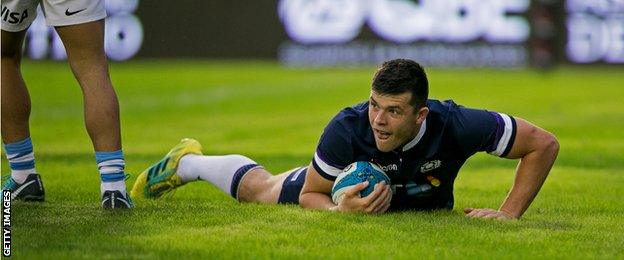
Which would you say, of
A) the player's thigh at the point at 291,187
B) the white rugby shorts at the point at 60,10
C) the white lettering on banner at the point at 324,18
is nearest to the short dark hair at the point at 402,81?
the player's thigh at the point at 291,187

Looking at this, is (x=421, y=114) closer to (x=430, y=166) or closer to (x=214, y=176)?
(x=430, y=166)

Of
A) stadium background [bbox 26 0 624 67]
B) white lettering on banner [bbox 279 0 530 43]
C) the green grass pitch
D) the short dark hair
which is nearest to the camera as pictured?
the green grass pitch

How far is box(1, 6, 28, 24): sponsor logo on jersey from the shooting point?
736 cm

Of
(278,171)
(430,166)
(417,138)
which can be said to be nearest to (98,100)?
(417,138)

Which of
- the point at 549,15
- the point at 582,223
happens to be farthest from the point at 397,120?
the point at 549,15

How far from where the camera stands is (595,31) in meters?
27.1

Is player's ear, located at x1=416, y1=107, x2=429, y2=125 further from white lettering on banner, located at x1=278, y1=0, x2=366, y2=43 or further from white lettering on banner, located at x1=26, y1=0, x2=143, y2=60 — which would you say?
white lettering on banner, located at x1=278, y1=0, x2=366, y2=43

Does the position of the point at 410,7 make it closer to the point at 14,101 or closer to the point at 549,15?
the point at 549,15

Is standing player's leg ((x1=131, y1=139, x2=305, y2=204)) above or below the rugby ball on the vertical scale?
below

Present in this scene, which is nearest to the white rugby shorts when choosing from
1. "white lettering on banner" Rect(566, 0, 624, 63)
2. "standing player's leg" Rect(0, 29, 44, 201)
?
"standing player's leg" Rect(0, 29, 44, 201)

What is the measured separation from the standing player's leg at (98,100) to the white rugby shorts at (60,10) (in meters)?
0.04

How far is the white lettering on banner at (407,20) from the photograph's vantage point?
91.7 ft

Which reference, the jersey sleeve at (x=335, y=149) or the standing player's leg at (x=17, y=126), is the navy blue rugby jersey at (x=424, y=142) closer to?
the jersey sleeve at (x=335, y=149)

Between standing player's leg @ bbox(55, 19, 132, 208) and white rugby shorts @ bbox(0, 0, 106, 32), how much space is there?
4 cm
